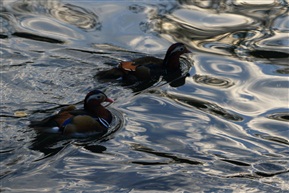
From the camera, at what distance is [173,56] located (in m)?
14.1

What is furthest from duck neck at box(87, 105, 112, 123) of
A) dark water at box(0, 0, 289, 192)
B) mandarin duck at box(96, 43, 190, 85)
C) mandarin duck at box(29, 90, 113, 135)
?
mandarin duck at box(96, 43, 190, 85)

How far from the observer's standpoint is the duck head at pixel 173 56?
14037mm

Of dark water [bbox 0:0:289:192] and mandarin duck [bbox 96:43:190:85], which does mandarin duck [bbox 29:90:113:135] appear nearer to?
dark water [bbox 0:0:289:192]

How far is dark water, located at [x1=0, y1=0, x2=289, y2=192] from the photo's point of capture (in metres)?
10.3

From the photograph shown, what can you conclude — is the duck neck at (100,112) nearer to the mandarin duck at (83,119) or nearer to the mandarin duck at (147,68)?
the mandarin duck at (83,119)

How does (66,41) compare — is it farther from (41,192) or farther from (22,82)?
(41,192)

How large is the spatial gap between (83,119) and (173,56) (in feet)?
10.1

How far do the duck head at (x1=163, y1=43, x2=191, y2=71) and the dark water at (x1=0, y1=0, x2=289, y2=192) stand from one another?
0.32 metres

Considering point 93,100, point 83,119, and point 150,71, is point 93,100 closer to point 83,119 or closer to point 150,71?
point 83,119

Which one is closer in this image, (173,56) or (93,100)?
(93,100)

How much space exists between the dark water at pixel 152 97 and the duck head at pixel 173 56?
32cm

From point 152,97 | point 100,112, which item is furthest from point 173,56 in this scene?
point 100,112

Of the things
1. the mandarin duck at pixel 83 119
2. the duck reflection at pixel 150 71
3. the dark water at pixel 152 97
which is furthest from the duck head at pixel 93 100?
the duck reflection at pixel 150 71

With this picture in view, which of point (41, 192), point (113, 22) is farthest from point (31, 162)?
point (113, 22)
